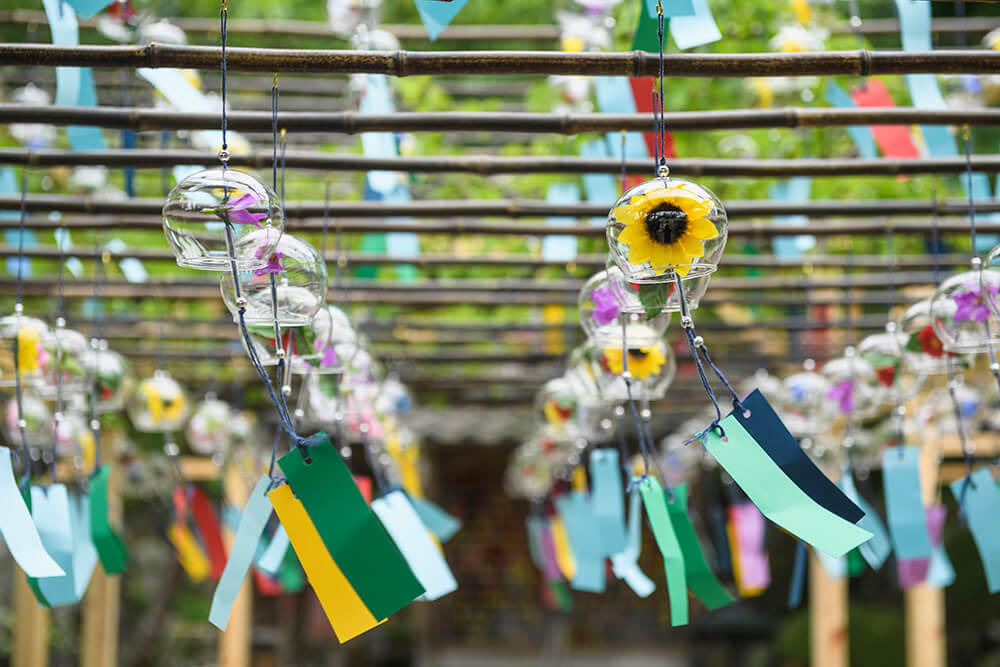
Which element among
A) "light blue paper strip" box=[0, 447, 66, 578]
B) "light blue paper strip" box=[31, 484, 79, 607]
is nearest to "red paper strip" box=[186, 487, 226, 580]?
"light blue paper strip" box=[31, 484, 79, 607]

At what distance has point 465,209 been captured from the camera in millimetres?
2691

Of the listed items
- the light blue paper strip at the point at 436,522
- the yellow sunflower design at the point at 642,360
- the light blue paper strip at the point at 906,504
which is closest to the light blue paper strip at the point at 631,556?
the yellow sunflower design at the point at 642,360

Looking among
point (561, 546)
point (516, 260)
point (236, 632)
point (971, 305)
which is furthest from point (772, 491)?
point (236, 632)

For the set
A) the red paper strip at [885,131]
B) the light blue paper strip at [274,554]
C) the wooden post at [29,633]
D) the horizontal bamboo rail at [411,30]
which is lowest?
the wooden post at [29,633]

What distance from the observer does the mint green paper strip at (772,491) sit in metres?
1.53

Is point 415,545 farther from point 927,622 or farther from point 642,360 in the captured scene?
point 927,622

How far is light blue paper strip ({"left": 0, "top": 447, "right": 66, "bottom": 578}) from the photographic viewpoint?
6.03ft

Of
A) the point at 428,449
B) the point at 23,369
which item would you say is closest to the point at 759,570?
the point at 23,369

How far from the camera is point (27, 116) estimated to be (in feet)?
7.00

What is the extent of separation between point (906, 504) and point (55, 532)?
6.48ft

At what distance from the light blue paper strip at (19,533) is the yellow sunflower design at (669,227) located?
1.15 meters

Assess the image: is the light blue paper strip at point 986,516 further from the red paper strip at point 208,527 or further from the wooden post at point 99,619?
the wooden post at point 99,619

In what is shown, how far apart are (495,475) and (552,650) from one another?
66.6 inches

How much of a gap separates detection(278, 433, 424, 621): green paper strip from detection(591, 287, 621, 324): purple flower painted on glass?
0.78m
